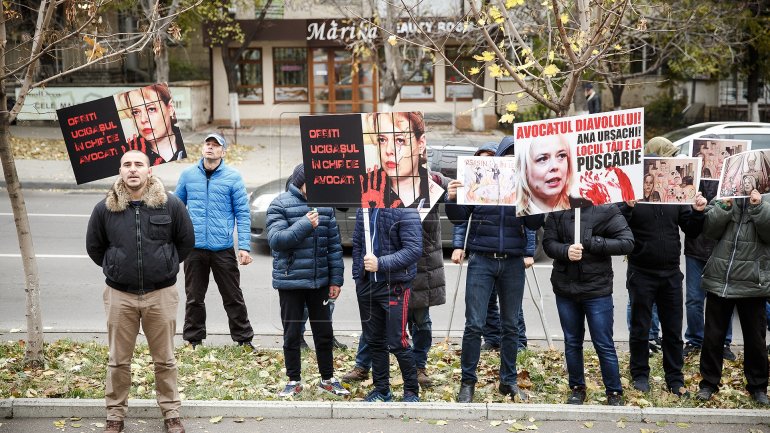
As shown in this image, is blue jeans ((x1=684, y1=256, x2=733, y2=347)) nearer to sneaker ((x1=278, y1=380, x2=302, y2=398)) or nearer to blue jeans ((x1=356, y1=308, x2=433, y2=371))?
blue jeans ((x1=356, y1=308, x2=433, y2=371))

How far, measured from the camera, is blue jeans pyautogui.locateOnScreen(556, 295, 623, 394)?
6.82 meters

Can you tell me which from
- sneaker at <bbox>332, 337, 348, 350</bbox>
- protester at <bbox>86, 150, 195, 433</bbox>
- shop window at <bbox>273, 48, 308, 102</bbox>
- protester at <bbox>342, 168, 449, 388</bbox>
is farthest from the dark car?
shop window at <bbox>273, 48, 308, 102</bbox>

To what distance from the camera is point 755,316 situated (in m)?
7.01

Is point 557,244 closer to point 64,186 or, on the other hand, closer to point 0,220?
point 0,220

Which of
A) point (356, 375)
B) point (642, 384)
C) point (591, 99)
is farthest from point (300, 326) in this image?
point (591, 99)

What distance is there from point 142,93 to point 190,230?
2.10m

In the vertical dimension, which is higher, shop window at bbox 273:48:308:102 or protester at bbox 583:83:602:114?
shop window at bbox 273:48:308:102

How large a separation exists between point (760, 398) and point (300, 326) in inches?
140

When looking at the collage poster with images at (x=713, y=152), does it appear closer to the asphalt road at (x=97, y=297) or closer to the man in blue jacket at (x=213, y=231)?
the asphalt road at (x=97, y=297)

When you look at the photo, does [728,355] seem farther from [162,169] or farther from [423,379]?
[162,169]

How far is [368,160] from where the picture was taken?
6707 millimetres

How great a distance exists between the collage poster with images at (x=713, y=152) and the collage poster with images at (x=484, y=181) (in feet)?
6.29

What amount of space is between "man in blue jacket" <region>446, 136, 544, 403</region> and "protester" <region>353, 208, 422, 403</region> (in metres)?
0.47

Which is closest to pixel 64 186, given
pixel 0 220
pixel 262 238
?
pixel 0 220
